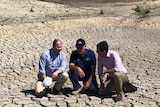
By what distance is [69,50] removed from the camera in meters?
14.0

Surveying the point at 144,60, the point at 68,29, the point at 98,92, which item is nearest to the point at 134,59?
the point at 144,60

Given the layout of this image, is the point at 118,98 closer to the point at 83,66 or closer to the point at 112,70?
the point at 112,70

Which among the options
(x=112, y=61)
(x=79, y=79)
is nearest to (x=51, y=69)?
(x=79, y=79)

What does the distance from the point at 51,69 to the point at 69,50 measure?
5726mm

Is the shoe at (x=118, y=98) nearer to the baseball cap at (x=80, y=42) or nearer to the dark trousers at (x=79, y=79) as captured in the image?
the dark trousers at (x=79, y=79)

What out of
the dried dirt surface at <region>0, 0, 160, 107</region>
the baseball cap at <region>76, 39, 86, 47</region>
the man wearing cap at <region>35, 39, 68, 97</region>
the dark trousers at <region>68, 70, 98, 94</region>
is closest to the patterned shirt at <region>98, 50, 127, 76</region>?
the dark trousers at <region>68, 70, 98, 94</region>

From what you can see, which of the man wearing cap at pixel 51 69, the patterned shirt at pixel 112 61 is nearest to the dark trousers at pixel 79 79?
the man wearing cap at pixel 51 69

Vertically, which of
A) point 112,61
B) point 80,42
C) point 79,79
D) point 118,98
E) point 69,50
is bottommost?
point 118,98

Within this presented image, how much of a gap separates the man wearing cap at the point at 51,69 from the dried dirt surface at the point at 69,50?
25cm

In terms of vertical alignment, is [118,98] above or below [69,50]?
below

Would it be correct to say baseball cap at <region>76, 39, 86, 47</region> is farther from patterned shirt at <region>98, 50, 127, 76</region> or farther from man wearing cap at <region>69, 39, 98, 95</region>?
patterned shirt at <region>98, 50, 127, 76</region>

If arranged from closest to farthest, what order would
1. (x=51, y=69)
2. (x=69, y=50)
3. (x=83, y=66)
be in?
(x=83, y=66), (x=51, y=69), (x=69, y=50)

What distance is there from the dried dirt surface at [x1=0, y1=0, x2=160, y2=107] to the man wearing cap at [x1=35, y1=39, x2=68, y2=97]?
255 mm

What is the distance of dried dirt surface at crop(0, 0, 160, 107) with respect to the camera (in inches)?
316
